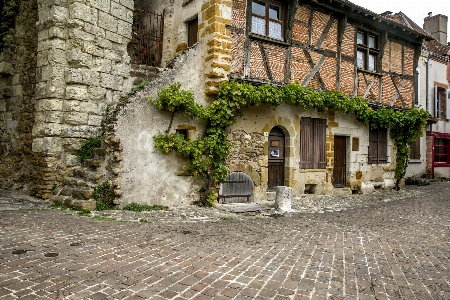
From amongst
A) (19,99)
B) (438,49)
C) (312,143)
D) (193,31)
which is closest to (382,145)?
(312,143)

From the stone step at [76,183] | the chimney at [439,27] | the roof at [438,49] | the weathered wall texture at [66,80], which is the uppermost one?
the chimney at [439,27]

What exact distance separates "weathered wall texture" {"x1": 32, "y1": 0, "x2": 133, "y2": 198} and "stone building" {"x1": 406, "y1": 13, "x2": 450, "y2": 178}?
1498 cm

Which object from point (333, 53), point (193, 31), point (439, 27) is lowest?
point (333, 53)

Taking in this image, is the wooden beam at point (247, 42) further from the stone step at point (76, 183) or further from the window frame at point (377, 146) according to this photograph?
the window frame at point (377, 146)

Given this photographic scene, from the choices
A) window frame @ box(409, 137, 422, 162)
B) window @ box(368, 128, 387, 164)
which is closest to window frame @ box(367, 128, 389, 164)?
window @ box(368, 128, 387, 164)

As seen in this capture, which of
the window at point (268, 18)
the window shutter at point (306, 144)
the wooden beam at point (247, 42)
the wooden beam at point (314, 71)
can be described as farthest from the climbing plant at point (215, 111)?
the window at point (268, 18)

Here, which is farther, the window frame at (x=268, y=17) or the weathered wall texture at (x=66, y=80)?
the window frame at (x=268, y=17)

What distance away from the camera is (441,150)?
18125 millimetres

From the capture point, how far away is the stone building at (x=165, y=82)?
280 inches

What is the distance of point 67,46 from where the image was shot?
7.26 m

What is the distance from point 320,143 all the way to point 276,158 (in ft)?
5.72

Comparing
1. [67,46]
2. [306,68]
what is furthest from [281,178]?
[67,46]

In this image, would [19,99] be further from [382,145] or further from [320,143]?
[382,145]

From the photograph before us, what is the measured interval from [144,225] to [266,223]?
7.31 ft
